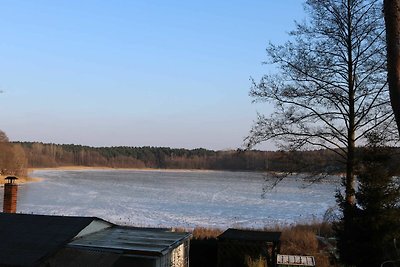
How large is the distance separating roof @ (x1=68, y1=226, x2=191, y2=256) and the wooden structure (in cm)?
281

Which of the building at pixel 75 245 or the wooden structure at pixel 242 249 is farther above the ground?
the building at pixel 75 245

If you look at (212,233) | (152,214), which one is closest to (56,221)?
(212,233)

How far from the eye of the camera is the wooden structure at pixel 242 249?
13.7 m

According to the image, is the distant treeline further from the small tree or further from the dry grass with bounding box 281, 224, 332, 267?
the dry grass with bounding box 281, 224, 332, 267

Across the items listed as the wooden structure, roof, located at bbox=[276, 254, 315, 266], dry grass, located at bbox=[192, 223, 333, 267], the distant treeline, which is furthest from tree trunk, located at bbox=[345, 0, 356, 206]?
the distant treeline

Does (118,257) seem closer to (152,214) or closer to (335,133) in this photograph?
(335,133)

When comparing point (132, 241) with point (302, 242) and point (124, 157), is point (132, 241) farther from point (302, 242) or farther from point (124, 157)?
point (124, 157)

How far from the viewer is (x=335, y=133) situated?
1367 centimetres

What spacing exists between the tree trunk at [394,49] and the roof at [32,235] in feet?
21.6

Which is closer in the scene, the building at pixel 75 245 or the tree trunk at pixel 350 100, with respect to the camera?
the building at pixel 75 245

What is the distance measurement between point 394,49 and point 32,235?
304 inches

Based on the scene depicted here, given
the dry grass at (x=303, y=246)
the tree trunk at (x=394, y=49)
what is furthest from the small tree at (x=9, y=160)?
the tree trunk at (x=394, y=49)

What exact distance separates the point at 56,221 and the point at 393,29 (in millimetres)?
7822

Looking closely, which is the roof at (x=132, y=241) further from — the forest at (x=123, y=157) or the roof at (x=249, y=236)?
the forest at (x=123, y=157)
